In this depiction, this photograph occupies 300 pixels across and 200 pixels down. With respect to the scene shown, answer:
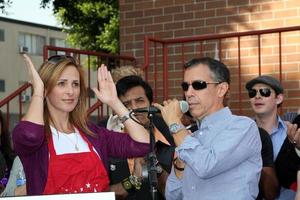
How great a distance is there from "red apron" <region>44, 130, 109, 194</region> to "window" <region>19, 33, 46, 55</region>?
130 feet

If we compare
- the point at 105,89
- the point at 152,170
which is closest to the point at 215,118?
the point at 152,170

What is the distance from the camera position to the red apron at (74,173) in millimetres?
3492

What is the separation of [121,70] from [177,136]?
186cm

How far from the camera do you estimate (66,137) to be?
12.1ft

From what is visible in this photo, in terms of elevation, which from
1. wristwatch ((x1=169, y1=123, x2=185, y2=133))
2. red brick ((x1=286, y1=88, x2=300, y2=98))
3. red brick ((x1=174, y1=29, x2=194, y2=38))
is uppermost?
red brick ((x1=174, y1=29, x2=194, y2=38))

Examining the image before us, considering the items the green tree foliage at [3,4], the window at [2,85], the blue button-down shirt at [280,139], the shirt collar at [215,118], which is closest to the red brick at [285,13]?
the blue button-down shirt at [280,139]

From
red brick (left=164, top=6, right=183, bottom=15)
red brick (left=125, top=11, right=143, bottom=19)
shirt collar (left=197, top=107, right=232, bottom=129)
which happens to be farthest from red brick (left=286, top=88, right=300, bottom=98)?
shirt collar (left=197, top=107, right=232, bottom=129)

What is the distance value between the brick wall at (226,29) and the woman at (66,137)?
11.1ft

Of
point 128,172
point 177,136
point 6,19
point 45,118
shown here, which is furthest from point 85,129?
point 6,19

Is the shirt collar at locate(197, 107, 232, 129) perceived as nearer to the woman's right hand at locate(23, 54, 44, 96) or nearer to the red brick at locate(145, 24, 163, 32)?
the woman's right hand at locate(23, 54, 44, 96)

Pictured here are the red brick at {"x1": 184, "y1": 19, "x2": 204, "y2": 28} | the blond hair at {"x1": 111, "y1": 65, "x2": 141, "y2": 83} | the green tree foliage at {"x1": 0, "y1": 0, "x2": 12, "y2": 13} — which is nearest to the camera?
the blond hair at {"x1": 111, "y1": 65, "x2": 141, "y2": 83}

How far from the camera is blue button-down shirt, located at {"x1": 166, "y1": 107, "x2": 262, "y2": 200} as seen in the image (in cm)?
334

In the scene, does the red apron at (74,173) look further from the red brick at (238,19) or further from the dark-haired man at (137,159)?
the red brick at (238,19)

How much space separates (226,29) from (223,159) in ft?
14.3
